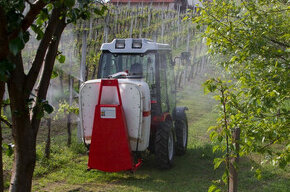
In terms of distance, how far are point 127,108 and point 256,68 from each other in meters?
2.68

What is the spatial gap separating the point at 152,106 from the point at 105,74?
41.7 inches

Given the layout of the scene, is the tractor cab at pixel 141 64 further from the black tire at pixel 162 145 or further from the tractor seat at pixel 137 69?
the black tire at pixel 162 145

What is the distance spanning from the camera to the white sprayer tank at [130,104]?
20.1ft

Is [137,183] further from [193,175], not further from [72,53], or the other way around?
[72,53]

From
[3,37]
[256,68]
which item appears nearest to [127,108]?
[256,68]

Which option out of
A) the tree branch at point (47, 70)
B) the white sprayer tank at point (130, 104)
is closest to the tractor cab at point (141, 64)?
the white sprayer tank at point (130, 104)

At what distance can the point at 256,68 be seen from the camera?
3.97m

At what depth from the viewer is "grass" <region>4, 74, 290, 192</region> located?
Result: 597 cm

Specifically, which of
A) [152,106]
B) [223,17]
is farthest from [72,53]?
[223,17]

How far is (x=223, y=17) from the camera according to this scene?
4.59m

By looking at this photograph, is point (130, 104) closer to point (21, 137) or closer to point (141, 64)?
point (141, 64)

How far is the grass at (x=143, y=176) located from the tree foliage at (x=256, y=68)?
1606 mm

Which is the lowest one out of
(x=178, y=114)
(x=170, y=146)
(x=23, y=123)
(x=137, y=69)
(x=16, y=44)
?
(x=170, y=146)

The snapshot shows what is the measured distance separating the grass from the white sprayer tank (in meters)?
0.63
